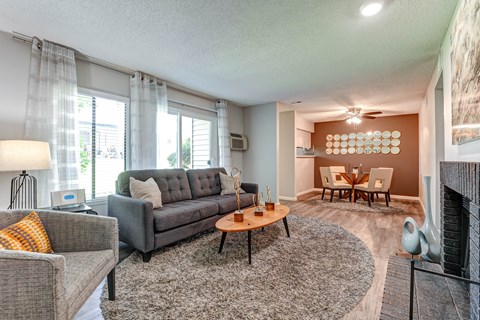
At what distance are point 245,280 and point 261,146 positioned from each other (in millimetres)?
3774

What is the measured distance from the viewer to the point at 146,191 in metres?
2.80

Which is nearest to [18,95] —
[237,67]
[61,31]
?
[61,31]

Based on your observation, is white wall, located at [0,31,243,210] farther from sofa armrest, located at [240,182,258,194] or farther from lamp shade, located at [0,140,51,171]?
sofa armrest, located at [240,182,258,194]

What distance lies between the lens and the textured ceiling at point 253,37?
1.94 metres

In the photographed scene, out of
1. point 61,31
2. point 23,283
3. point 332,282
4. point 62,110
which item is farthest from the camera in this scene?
point 62,110

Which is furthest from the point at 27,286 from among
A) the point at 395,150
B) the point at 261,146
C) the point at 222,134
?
the point at 395,150

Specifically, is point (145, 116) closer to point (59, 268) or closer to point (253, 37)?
point (253, 37)

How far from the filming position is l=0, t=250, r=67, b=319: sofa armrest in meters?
1.00

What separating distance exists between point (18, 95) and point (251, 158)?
13.8 feet

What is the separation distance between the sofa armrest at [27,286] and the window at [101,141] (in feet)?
7.23

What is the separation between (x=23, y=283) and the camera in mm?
1007

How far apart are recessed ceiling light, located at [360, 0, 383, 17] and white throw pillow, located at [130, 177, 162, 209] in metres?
2.92

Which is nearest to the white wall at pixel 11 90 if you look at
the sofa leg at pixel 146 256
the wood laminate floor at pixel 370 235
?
the sofa leg at pixel 146 256

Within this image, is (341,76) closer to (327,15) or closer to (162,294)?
(327,15)
